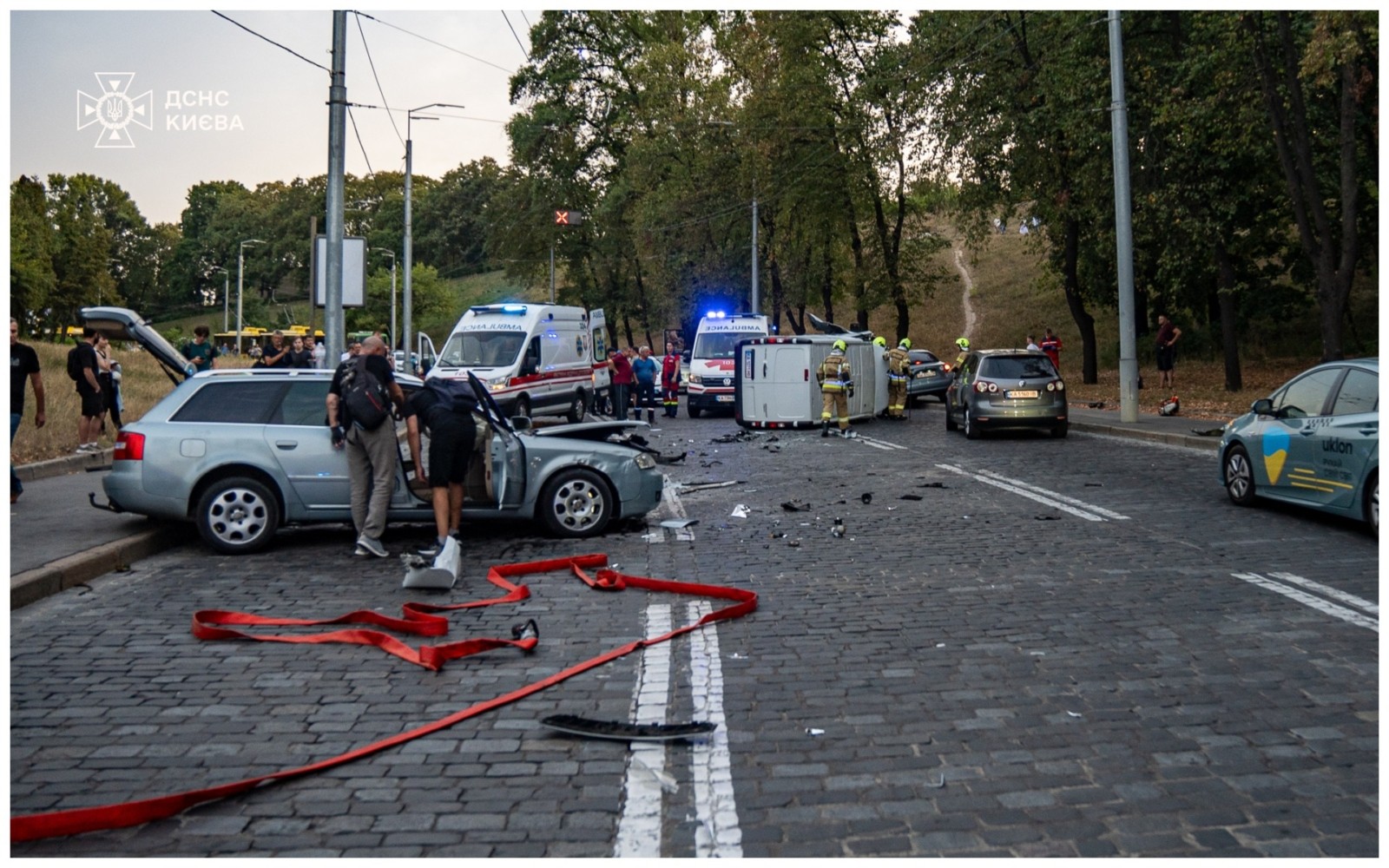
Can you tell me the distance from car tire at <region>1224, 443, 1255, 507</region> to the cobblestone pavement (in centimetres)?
152

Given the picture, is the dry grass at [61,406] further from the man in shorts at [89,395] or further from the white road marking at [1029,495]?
the white road marking at [1029,495]

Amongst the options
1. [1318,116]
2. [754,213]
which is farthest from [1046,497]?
[754,213]

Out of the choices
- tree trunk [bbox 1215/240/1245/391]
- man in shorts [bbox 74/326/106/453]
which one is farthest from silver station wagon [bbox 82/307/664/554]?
tree trunk [bbox 1215/240/1245/391]

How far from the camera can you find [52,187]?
79.9m

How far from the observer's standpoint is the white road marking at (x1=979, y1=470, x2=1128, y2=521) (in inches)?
455

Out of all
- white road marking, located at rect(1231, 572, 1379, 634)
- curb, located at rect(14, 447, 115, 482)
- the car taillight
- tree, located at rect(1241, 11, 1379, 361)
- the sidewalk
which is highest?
tree, located at rect(1241, 11, 1379, 361)

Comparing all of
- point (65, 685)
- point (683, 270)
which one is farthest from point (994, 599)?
point (683, 270)

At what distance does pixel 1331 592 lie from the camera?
771 cm

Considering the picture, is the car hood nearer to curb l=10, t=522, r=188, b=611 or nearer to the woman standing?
curb l=10, t=522, r=188, b=611

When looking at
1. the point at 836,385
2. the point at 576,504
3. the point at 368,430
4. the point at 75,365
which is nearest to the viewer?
the point at 368,430

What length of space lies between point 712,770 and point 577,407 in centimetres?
2432

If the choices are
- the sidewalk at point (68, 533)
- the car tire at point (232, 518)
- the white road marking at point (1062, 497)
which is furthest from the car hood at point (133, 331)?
the white road marking at point (1062, 497)

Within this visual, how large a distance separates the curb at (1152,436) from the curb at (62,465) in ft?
50.6

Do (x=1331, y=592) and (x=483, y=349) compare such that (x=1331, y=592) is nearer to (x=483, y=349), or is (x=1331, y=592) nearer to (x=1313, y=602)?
(x=1313, y=602)
